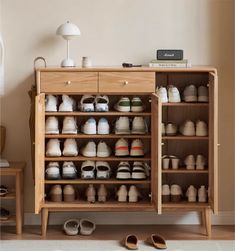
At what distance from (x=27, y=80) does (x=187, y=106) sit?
1.21m

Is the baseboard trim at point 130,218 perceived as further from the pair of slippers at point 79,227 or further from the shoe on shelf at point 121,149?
the shoe on shelf at point 121,149

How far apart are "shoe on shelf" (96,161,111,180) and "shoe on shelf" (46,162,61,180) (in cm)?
28

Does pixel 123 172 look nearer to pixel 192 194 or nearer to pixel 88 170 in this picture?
pixel 88 170

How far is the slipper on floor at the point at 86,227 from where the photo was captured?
14.5 ft

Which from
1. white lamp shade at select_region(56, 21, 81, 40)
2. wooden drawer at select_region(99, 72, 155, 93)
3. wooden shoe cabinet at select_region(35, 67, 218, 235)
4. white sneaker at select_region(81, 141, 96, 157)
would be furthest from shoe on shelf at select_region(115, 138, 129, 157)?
white lamp shade at select_region(56, 21, 81, 40)

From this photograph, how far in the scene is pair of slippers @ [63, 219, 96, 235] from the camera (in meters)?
4.41

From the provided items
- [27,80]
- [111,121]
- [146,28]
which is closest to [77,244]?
[111,121]

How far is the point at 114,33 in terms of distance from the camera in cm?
462

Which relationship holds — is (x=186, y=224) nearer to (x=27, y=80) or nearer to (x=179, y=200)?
(x=179, y=200)

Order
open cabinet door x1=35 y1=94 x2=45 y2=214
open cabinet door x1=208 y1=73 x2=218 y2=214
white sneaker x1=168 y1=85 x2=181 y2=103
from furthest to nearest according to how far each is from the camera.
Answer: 1. white sneaker x1=168 y1=85 x2=181 y2=103
2. open cabinet door x1=208 y1=73 x2=218 y2=214
3. open cabinet door x1=35 y1=94 x2=45 y2=214

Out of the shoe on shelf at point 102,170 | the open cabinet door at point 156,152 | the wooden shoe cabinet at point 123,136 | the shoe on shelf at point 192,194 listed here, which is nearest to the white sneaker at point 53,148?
the wooden shoe cabinet at point 123,136

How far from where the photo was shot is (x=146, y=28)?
15.2ft

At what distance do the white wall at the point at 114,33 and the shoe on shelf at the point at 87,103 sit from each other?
300 mm

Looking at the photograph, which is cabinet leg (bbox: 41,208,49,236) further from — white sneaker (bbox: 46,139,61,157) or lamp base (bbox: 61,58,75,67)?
lamp base (bbox: 61,58,75,67)
